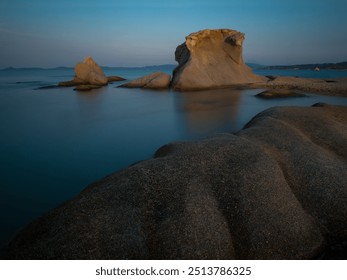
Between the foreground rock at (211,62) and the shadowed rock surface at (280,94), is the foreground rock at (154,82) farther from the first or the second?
the shadowed rock surface at (280,94)

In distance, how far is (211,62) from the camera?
27453mm

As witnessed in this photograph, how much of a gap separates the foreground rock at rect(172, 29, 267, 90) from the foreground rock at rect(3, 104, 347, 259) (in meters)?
21.8

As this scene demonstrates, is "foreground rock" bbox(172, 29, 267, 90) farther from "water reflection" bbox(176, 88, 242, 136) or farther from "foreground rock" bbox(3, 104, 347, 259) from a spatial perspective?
"foreground rock" bbox(3, 104, 347, 259)

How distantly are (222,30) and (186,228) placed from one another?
93.9 feet

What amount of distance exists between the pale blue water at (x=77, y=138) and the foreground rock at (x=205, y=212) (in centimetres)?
171

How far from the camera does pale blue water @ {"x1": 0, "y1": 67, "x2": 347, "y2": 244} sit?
5.17 metres

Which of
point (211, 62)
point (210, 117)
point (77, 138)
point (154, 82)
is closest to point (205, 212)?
point (77, 138)

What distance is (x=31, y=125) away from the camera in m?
11.7

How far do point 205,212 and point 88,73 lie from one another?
32.1m

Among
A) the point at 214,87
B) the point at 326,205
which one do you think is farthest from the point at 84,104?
the point at 326,205

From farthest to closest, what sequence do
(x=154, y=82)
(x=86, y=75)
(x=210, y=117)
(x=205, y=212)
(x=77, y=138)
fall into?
1. (x=86, y=75)
2. (x=154, y=82)
3. (x=210, y=117)
4. (x=77, y=138)
5. (x=205, y=212)

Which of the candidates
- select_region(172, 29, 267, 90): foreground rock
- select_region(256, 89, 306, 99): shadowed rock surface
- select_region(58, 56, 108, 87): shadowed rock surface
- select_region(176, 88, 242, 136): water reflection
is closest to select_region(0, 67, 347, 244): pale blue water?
select_region(176, 88, 242, 136): water reflection

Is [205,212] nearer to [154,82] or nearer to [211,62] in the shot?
[154,82]
